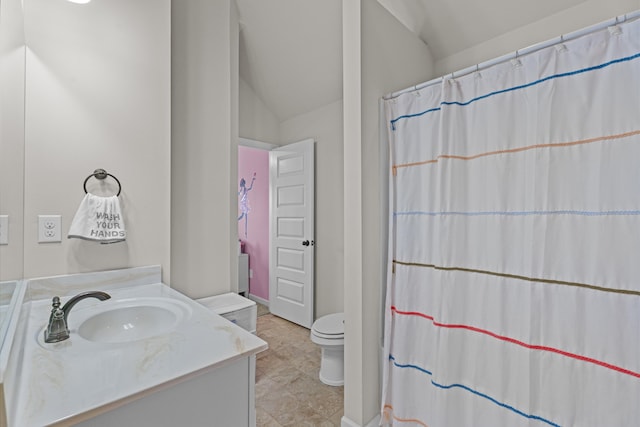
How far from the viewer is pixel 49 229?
4.64 feet

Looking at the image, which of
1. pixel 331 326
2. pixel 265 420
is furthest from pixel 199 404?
pixel 331 326

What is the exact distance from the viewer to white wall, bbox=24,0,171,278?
1.39 m

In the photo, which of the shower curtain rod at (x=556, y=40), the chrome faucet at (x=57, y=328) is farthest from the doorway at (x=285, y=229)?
the chrome faucet at (x=57, y=328)

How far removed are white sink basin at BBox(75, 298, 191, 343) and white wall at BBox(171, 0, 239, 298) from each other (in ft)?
1.79

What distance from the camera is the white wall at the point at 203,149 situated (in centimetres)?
188

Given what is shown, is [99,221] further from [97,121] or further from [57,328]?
[57,328]

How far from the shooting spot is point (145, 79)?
1700 millimetres

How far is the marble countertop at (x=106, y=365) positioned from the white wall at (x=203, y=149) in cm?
85

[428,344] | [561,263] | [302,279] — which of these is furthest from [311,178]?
[561,263]

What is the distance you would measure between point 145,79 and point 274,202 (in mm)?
2128

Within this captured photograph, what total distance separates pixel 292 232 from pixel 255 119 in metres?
1.35

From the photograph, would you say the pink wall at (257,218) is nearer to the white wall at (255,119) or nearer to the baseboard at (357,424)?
the white wall at (255,119)

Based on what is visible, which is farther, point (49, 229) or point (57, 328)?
point (49, 229)

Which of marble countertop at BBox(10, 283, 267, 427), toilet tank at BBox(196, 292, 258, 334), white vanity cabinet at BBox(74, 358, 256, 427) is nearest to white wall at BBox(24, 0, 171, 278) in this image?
toilet tank at BBox(196, 292, 258, 334)
